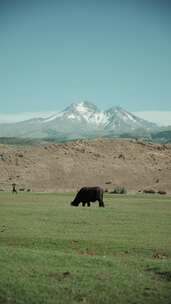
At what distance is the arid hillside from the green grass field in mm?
42334

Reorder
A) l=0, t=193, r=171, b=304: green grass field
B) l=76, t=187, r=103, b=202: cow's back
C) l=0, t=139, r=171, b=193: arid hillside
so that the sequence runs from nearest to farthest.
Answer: l=0, t=193, r=171, b=304: green grass field → l=76, t=187, r=103, b=202: cow's back → l=0, t=139, r=171, b=193: arid hillside

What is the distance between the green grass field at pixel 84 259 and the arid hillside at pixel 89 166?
139 ft

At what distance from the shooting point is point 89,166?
84312mm

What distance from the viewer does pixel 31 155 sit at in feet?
296

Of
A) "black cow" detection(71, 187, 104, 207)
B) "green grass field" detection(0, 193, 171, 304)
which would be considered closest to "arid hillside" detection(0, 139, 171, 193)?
"black cow" detection(71, 187, 104, 207)

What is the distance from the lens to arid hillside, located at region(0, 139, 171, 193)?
75.5 meters

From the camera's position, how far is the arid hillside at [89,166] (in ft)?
248

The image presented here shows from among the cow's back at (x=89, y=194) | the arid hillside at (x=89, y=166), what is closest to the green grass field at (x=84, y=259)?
the cow's back at (x=89, y=194)

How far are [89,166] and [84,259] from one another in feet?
218

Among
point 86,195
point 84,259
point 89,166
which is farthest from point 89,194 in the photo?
point 89,166

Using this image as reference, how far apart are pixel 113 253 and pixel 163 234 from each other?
6.03 metres

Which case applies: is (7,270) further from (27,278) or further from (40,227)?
(40,227)

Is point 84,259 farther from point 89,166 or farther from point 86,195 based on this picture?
point 89,166

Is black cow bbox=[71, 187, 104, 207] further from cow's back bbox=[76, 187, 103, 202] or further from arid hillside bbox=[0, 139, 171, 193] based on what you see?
arid hillside bbox=[0, 139, 171, 193]
